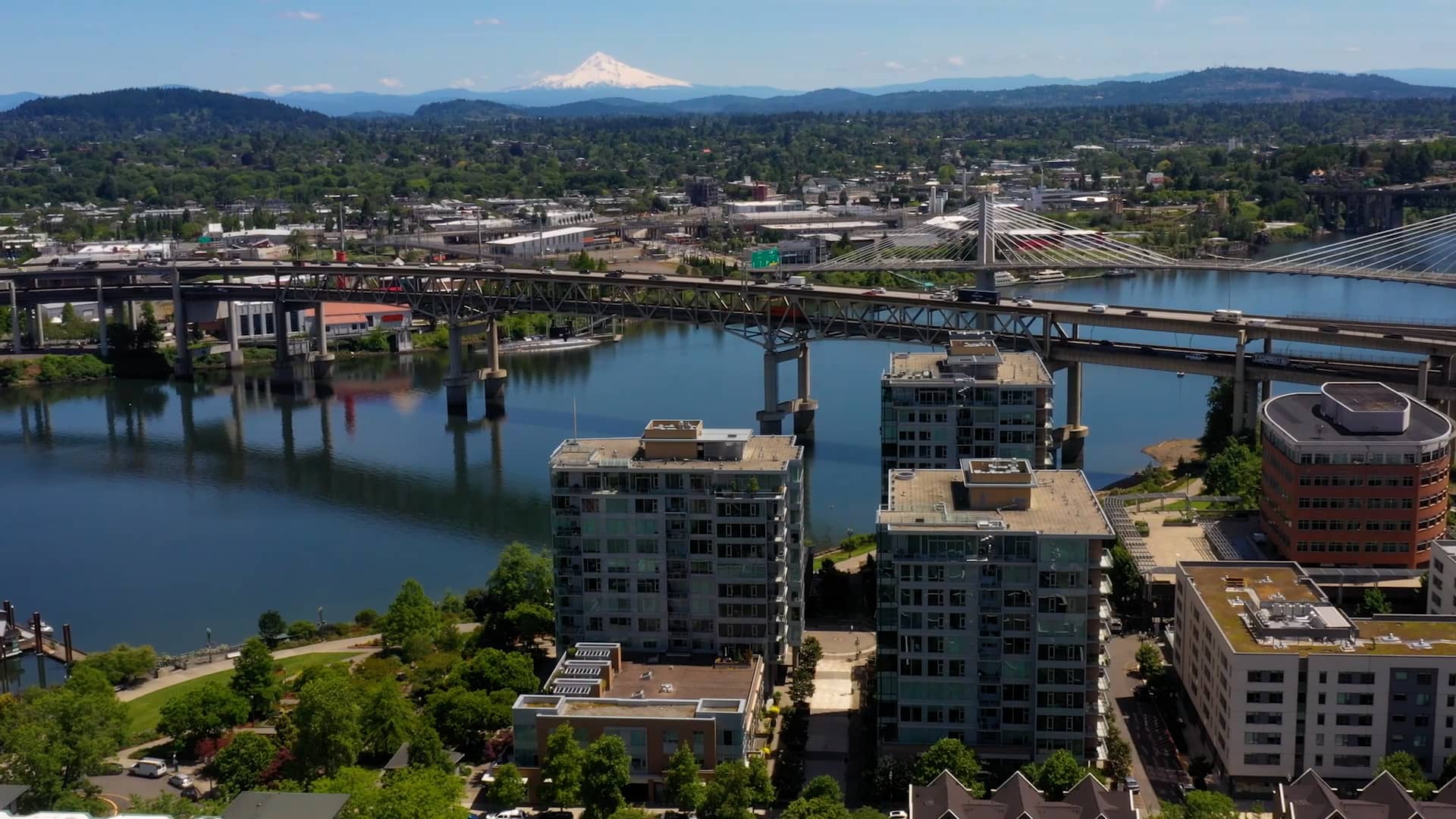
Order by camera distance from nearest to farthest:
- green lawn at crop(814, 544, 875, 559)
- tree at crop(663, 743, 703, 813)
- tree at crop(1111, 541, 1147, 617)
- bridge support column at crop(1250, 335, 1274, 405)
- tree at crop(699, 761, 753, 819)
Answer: tree at crop(699, 761, 753, 819) < tree at crop(663, 743, 703, 813) < tree at crop(1111, 541, 1147, 617) < green lawn at crop(814, 544, 875, 559) < bridge support column at crop(1250, 335, 1274, 405)

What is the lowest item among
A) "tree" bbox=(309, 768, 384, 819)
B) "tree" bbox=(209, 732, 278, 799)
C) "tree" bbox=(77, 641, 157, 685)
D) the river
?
the river

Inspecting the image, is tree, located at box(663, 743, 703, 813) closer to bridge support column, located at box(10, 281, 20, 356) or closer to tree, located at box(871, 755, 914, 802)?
tree, located at box(871, 755, 914, 802)

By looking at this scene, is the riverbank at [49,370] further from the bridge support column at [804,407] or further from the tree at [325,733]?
the tree at [325,733]

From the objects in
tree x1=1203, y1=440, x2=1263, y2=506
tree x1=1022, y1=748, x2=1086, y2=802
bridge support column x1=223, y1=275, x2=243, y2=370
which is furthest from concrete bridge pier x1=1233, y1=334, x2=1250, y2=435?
bridge support column x1=223, y1=275, x2=243, y2=370

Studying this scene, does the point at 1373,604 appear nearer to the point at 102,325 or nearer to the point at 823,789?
the point at 823,789

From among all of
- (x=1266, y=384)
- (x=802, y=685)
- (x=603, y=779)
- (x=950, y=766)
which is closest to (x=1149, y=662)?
(x=802, y=685)
